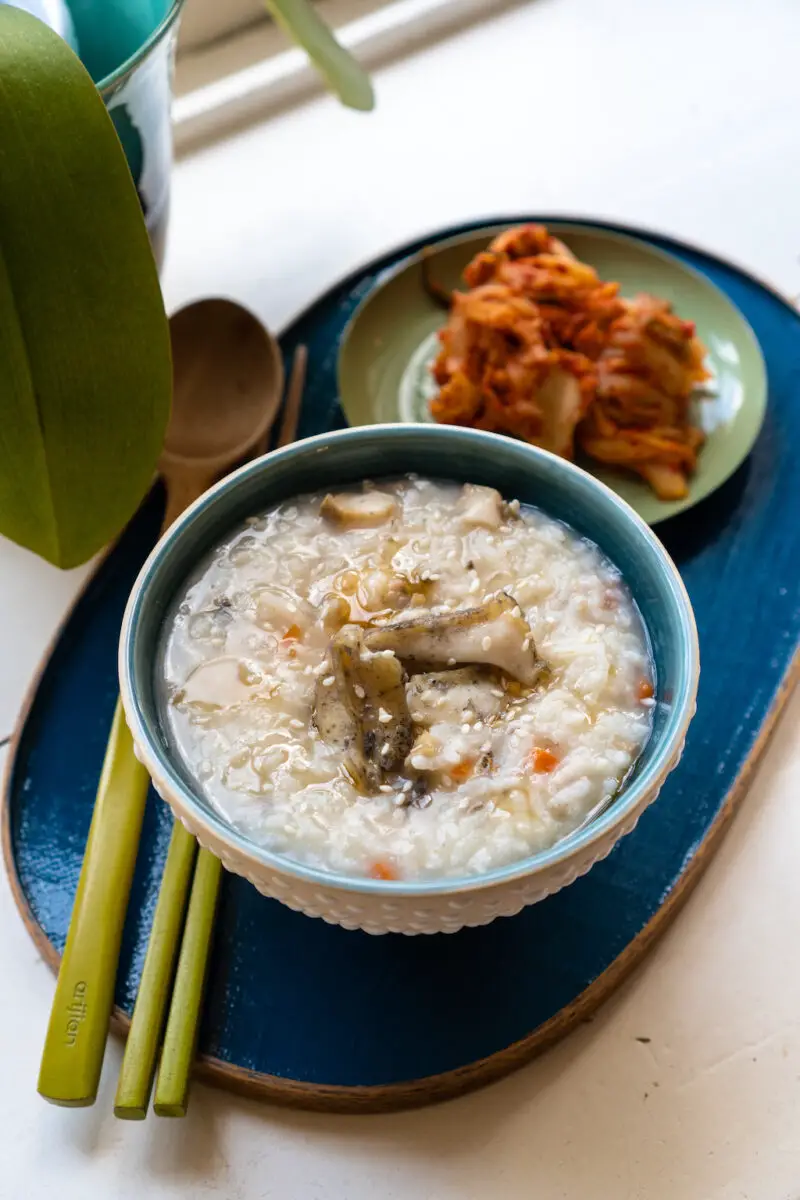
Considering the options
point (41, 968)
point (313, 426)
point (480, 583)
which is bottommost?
point (41, 968)

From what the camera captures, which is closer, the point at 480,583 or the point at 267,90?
the point at 480,583

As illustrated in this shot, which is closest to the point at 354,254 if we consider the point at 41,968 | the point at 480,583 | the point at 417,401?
the point at 417,401

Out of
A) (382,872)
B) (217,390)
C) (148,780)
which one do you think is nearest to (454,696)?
(382,872)

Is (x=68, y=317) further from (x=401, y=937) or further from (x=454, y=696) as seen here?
(x=401, y=937)

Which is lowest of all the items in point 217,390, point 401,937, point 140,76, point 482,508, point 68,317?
point 401,937

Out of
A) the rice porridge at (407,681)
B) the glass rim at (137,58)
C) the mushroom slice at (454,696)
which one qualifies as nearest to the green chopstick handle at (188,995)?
the rice porridge at (407,681)

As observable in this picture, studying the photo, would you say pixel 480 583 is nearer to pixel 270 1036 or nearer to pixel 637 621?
pixel 637 621

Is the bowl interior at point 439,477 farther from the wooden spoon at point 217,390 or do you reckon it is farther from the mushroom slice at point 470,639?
the wooden spoon at point 217,390
